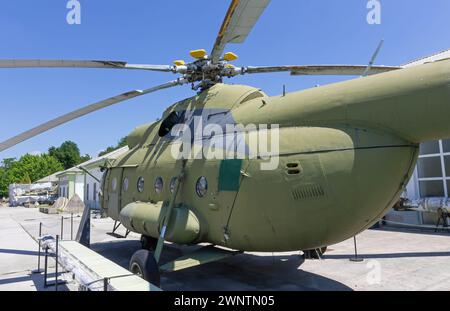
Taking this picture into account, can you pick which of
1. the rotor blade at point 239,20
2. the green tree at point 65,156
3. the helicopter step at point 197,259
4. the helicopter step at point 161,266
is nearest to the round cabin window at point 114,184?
the helicopter step at point 161,266

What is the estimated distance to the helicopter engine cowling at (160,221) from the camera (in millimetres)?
6969

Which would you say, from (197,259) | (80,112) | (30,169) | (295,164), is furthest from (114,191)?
(30,169)

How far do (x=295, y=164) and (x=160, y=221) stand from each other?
335 cm

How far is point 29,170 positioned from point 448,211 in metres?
88.5

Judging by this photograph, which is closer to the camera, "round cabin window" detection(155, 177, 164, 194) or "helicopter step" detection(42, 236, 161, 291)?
"helicopter step" detection(42, 236, 161, 291)

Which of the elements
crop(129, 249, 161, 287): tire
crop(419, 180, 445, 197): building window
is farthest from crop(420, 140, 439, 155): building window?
crop(129, 249, 161, 287): tire

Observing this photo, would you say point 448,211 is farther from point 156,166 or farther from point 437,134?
point 156,166

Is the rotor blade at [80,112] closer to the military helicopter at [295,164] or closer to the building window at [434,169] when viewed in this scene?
the military helicopter at [295,164]

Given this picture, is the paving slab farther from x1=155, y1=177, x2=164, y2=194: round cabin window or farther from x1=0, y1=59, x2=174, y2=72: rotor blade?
x1=0, y1=59, x2=174, y2=72: rotor blade

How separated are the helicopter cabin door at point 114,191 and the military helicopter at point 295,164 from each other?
209 cm

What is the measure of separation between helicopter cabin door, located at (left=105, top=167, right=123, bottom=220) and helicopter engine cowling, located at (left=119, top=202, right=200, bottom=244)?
160 centimetres

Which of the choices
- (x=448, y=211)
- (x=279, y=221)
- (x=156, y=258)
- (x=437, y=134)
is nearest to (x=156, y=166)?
(x=156, y=258)

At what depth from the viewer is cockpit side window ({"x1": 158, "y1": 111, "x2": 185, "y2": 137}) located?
936 cm

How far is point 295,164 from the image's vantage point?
5.70 m
